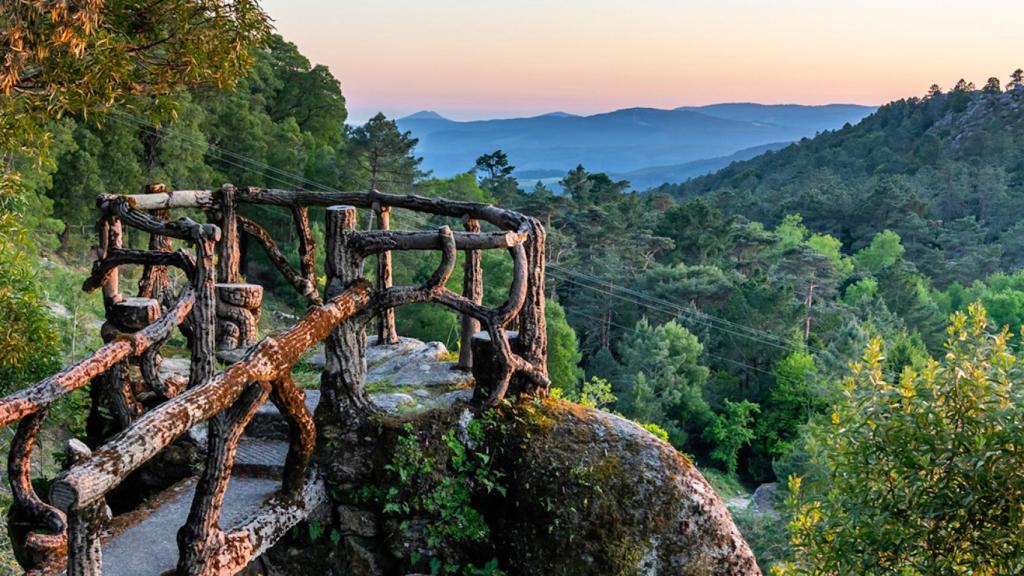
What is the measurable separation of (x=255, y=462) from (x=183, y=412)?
2.36m

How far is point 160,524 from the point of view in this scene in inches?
218

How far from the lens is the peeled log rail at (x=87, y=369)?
4414 mm

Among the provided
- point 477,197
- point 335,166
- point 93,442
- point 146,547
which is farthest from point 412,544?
point 477,197

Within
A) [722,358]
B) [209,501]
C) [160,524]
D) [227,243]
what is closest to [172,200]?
[227,243]

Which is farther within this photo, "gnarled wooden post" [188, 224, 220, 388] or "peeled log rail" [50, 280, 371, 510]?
"gnarled wooden post" [188, 224, 220, 388]

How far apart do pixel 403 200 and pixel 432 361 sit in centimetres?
167

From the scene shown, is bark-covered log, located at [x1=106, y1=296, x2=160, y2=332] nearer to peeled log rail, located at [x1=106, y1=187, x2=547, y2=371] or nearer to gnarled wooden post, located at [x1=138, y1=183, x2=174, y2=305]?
gnarled wooden post, located at [x1=138, y1=183, x2=174, y2=305]

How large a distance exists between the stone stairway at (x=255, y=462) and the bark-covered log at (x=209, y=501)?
707mm

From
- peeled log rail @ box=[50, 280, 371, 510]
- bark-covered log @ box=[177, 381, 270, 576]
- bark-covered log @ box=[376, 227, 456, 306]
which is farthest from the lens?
bark-covered log @ box=[376, 227, 456, 306]

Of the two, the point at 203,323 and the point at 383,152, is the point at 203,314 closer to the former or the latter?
the point at 203,323

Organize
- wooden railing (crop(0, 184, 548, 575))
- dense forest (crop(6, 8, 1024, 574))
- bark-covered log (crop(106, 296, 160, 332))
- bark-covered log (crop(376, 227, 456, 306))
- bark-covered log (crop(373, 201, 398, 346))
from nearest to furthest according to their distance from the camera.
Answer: wooden railing (crop(0, 184, 548, 575)), bark-covered log (crop(376, 227, 456, 306)), bark-covered log (crop(106, 296, 160, 332)), bark-covered log (crop(373, 201, 398, 346)), dense forest (crop(6, 8, 1024, 574))

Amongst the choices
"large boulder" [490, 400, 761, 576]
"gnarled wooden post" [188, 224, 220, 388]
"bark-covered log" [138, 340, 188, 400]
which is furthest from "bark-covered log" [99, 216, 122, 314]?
"large boulder" [490, 400, 761, 576]

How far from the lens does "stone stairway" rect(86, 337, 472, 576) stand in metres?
5.17

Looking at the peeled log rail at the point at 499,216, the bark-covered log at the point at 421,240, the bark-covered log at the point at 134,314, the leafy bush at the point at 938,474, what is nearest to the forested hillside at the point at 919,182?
the leafy bush at the point at 938,474
